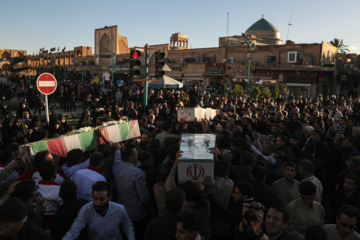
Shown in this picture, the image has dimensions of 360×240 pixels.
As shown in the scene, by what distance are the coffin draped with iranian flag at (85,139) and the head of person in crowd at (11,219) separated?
2.69 meters

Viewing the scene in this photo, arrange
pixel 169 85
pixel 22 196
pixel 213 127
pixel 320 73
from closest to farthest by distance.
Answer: pixel 22 196, pixel 213 127, pixel 169 85, pixel 320 73

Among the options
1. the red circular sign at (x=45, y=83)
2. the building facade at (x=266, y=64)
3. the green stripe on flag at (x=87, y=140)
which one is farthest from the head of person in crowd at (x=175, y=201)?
the building facade at (x=266, y=64)

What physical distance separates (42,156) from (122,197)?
138cm

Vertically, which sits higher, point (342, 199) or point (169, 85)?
point (169, 85)

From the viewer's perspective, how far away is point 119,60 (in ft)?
167

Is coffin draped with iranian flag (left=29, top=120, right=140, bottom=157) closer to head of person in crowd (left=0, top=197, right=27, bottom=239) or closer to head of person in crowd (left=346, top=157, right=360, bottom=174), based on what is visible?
head of person in crowd (left=0, top=197, right=27, bottom=239)

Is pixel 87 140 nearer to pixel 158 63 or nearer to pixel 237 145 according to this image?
pixel 237 145

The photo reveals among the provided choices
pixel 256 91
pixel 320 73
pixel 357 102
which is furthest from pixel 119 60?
pixel 357 102

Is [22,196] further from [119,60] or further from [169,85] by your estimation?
[119,60]

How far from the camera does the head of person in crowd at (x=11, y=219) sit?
2.68m

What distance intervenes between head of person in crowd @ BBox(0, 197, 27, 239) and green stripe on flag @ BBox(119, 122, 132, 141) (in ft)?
16.4

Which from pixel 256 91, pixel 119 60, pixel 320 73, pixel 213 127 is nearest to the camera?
pixel 213 127

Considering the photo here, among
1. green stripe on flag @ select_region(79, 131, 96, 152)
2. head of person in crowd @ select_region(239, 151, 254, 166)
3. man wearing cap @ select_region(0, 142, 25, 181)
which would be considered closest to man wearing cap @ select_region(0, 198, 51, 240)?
man wearing cap @ select_region(0, 142, 25, 181)

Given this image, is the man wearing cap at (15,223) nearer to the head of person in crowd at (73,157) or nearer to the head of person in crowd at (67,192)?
the head of person in crowd at (67,192)
